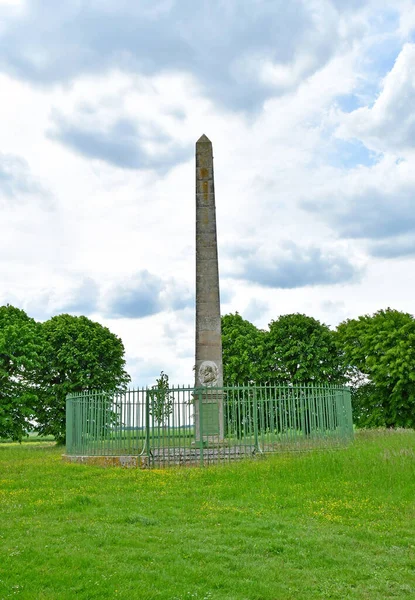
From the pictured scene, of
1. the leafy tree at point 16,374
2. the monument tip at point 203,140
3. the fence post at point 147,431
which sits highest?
the monument tip at point 203,140

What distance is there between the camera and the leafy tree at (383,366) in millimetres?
35812

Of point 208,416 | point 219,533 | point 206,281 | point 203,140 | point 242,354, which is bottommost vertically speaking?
point 219,533

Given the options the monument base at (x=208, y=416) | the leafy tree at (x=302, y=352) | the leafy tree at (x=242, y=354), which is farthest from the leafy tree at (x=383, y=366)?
the monument base at (x=208, y=416)

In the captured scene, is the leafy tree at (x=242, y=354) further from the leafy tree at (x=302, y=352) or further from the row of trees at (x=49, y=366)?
the row of trees at (x=49, y=366)

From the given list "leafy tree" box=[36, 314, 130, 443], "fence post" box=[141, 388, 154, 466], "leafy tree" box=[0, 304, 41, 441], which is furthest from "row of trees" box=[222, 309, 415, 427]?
"fence post" box=[141, 388, 154, 466]

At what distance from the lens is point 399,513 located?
446 inches

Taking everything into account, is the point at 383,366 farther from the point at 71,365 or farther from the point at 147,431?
the point at 147,431

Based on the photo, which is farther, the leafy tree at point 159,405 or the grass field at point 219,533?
the leafy tree at point 159,405

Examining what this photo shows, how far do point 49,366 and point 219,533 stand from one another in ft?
99.1

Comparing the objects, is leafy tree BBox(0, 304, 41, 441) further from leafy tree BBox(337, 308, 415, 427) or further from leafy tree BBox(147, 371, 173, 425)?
leafy tree BBox(337, 308, 415, 427)

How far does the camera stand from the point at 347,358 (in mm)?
39562

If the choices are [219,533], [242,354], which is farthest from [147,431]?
[242,354]

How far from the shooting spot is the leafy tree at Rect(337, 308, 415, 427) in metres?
35.8

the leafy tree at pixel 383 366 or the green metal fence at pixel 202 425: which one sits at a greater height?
the leafy tree at pixel 383 366
